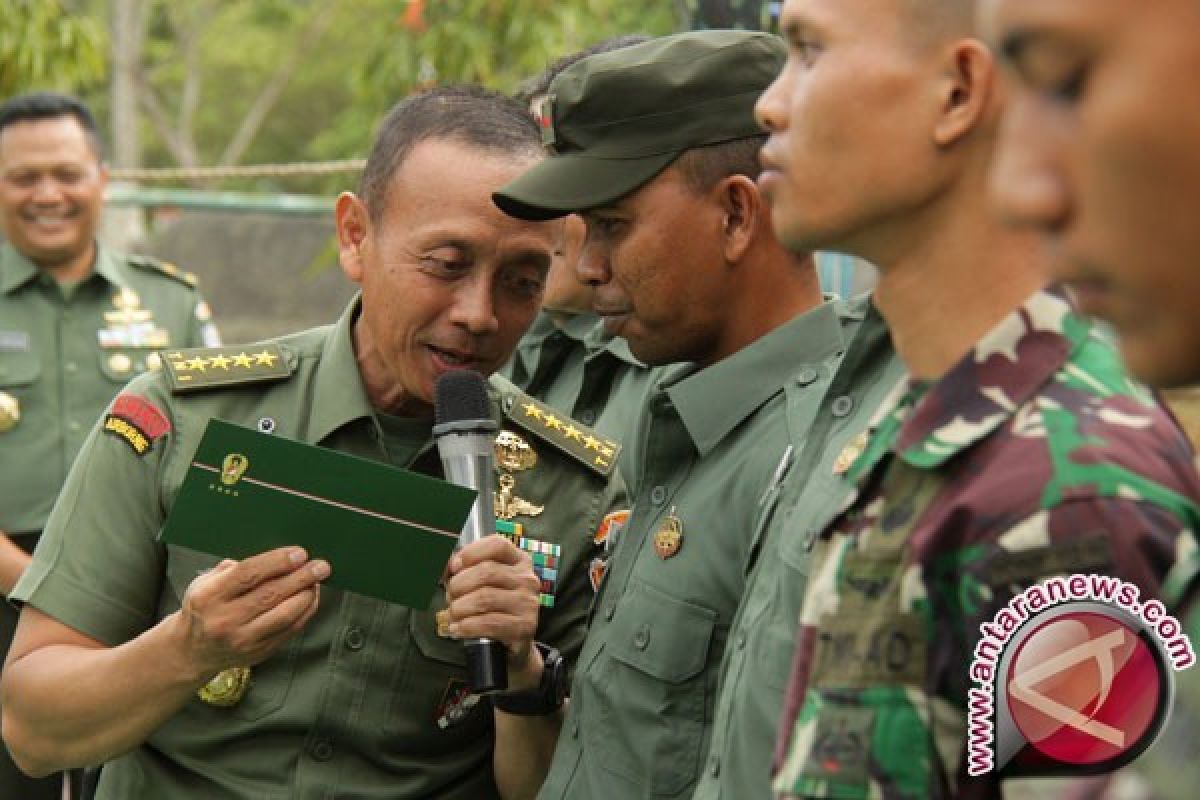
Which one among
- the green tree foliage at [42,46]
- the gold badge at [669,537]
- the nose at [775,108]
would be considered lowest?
the green tree foliage at [42,46]

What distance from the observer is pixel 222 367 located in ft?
10.1

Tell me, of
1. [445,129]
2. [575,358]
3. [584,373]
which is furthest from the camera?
[575,358]

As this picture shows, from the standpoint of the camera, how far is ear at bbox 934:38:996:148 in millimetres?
1755

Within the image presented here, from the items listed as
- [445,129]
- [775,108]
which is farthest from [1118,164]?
[445,129]

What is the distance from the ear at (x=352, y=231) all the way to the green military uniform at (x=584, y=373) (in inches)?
39.9

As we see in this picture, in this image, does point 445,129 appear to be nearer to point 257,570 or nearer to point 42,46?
point 257,570

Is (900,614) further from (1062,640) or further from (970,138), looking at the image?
(970,138)

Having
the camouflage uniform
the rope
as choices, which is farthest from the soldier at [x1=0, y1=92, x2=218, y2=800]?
the camouflage uniform

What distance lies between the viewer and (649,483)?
2850mm

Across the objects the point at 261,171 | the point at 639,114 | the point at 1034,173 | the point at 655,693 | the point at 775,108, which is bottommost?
the point at 261,171

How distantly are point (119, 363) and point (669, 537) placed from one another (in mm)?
3980

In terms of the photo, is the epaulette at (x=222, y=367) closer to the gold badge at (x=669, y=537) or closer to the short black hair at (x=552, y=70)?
the gold badge at (x=669, y=537)

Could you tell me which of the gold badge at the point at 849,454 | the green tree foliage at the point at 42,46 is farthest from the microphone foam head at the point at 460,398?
the green tree foliage at the point at 42,46

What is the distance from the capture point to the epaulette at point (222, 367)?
3016 millimetres
